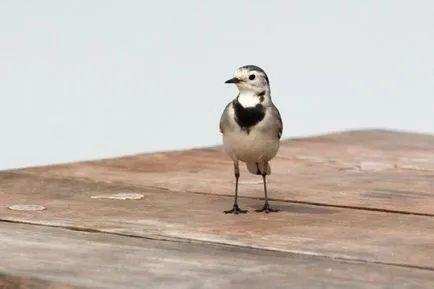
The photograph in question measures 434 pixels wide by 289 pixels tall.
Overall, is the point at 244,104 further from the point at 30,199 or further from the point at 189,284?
the point at 189,284

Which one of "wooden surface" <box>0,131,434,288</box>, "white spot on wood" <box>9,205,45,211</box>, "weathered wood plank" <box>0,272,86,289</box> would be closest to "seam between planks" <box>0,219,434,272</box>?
"wooden surface" <box>0,131,434,288</box>

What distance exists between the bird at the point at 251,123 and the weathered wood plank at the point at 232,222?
11cm

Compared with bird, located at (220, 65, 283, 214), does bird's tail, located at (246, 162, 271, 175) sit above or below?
below

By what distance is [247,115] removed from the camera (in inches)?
120

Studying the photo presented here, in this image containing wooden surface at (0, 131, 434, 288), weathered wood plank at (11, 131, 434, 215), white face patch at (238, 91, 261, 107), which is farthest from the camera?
weathered wood plank at (11, 131, 434, 215)

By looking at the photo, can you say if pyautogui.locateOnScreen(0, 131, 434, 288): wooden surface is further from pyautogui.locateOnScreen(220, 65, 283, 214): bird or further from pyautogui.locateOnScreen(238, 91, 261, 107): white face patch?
pyautogui.locateOnScreen(238, 91, 261, 107): white face patch

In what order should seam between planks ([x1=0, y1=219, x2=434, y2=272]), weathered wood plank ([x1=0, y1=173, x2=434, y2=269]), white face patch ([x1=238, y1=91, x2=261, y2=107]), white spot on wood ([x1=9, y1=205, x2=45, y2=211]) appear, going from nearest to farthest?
seam between planks ([x1=0, y1=219, x2=434, y2=272]), weathered wood plank ([x1=0, y1=173, x2=434, y2=269]), white spot on wood ([x1=9, y1=205, x2=45, y2=211]), white face patch ([x1=238, y1=91, x2=261, y2=107])

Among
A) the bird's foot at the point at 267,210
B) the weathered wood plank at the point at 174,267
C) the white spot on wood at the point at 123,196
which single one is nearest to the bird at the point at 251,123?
the bird's foot at the point at 267,210

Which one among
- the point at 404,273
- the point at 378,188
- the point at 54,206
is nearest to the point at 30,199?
the point at 54,206

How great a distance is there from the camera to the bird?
303 centimetres

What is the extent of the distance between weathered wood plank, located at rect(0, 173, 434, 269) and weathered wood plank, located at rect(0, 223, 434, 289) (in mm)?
88

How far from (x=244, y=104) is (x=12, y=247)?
759 mm

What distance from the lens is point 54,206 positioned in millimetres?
3000

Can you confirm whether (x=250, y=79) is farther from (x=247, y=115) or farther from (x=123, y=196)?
(x=123, y=196)
